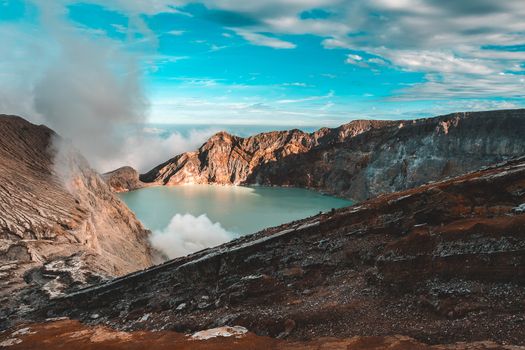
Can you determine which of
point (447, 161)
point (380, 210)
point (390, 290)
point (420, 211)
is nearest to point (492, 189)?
point (420, 211)

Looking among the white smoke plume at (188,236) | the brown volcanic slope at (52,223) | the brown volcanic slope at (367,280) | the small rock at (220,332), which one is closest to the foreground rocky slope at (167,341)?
the small rock at (220,332)

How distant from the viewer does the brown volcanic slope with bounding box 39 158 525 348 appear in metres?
19.8

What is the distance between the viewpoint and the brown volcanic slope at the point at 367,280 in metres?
19.8

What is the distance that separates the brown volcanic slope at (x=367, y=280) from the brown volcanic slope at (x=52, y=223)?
13.3 metres

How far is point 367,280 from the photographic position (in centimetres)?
2544

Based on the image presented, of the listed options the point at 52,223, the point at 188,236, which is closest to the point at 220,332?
the point at 52,223

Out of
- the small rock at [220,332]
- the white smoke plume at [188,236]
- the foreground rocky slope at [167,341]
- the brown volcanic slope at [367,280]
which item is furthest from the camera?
the white smoke plume at [188,236]

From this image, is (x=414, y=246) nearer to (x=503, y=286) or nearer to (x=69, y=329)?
(x=503, y=286)

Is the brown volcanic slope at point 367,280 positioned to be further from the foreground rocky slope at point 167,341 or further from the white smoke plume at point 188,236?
the white smoke plume at point 188,236

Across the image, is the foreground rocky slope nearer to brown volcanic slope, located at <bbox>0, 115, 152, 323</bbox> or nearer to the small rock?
the small rock

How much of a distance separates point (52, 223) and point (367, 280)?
59193 millimetres

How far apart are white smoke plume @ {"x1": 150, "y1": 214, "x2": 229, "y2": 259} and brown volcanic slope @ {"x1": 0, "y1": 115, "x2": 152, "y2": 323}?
26.6 feet

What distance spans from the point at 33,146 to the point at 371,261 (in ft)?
283

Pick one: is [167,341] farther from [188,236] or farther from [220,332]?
[188,236]
